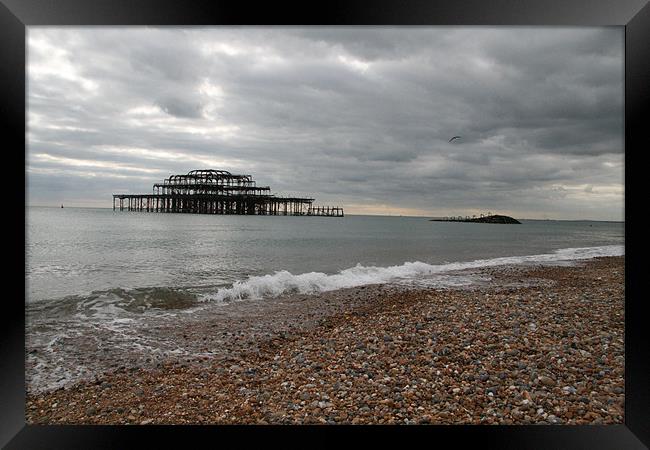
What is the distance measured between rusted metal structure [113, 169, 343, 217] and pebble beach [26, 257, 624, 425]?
108 ft

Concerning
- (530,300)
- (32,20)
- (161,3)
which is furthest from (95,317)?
(530,300)

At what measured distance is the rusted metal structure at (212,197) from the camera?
39.4 m

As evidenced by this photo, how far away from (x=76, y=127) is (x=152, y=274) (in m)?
24.2

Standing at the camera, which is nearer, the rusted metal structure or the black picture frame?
the black picture frame

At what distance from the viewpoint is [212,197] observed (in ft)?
145

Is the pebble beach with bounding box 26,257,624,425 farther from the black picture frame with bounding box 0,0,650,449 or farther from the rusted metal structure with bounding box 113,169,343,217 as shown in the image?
the rusted metal structure with bounding box 113,169,343,217

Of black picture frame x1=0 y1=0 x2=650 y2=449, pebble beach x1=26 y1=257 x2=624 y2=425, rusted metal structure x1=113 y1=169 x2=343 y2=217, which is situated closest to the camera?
black picture frame x1=0 y1=0 x2=650 y2=449

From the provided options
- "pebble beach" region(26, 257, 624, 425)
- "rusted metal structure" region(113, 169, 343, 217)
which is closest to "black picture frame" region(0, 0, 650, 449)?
"pebble beach" region(26, 257, 624, 425)

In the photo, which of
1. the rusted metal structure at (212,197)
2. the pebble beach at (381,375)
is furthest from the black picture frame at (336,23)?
the rusted metal structure at (212,197)

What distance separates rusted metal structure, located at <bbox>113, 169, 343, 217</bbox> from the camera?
39375mm

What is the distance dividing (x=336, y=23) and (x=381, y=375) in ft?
8.50

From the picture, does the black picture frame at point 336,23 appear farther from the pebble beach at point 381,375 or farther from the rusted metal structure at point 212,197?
the rusted metal structure at point 212,197

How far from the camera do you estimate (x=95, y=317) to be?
5.13 metres

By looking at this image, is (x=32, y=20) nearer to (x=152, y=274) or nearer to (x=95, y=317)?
(x=95, y=317)
